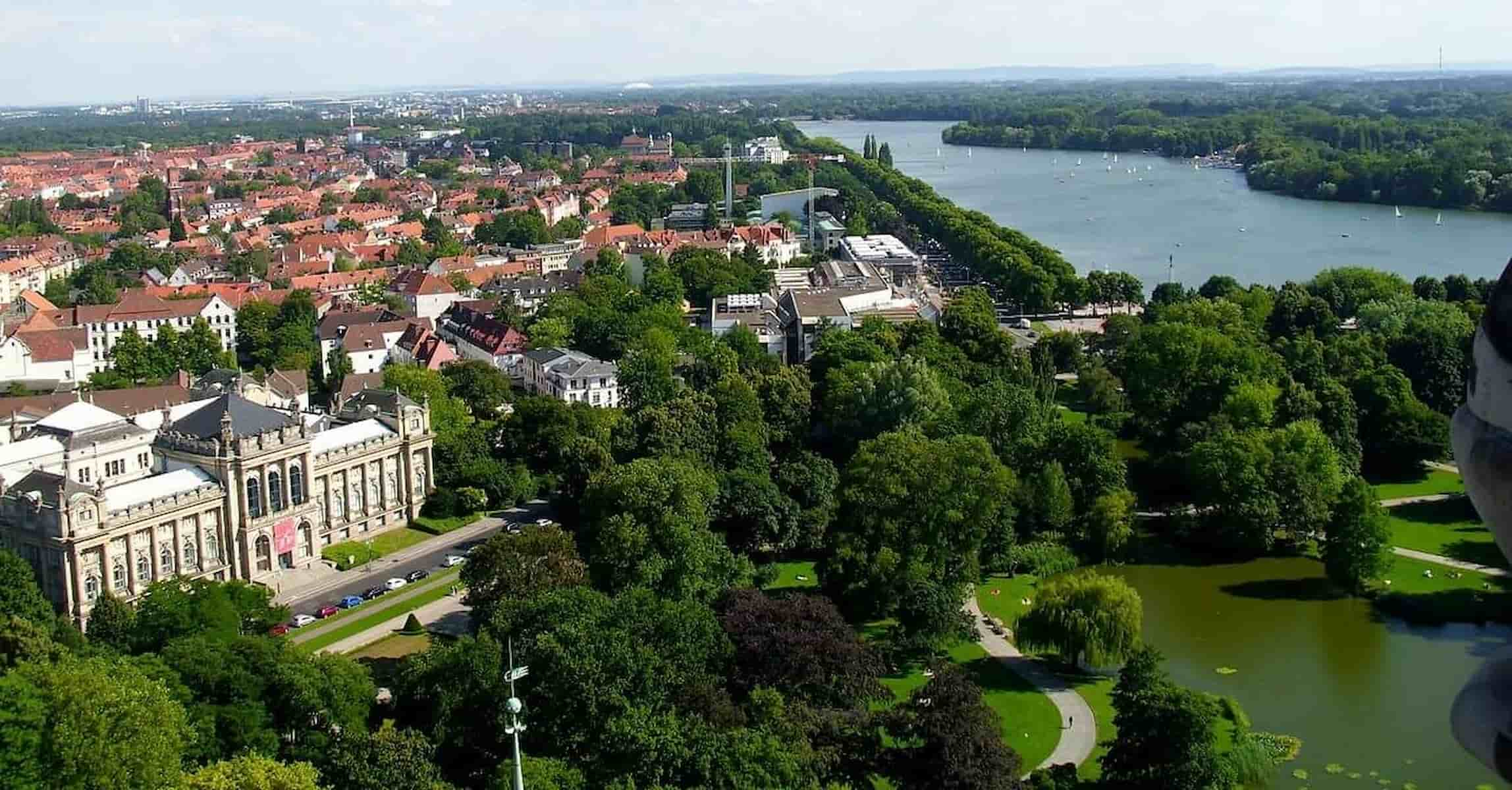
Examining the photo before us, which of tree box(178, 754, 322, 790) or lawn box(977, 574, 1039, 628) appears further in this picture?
lawn box(977, 574, 1039, 628)

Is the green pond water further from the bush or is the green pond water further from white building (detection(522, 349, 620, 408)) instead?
white building (detection(522, 349, 620, 408))

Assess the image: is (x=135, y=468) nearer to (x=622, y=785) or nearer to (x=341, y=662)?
(x=341, y=662)

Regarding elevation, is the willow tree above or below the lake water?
below

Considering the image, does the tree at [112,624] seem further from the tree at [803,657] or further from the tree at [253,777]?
the tree at [803,657]

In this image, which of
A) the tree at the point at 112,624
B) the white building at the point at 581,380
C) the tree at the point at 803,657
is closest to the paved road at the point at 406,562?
the tree at the point at 112,624

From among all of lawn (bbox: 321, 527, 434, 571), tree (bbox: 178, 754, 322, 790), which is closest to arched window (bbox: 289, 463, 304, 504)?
lawn (bbox: 321, 527, 434, 571)

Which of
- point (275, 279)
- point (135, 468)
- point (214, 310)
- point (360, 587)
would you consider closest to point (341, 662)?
point (360, 587)

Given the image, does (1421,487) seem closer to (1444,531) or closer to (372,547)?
(1444,531)
